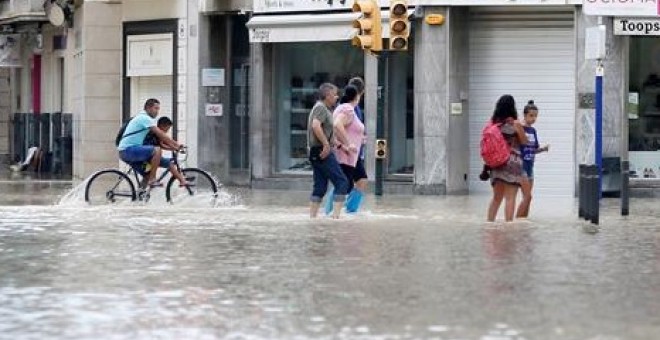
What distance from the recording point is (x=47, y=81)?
46.4m

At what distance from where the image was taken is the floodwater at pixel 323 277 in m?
9.68

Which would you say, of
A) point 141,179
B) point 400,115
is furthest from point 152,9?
point 141,179

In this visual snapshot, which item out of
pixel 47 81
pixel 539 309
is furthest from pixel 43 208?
pixel 47 81

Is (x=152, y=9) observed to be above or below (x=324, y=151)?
above

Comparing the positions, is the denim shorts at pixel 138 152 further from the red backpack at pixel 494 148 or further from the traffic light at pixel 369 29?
the red backpack at pixel 494 148

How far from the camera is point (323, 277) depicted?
12.4 m

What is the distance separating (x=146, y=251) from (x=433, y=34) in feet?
46.8

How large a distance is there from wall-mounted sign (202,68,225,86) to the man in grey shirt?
12.8 m

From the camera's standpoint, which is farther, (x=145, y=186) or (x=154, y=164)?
(x=145, y=186)

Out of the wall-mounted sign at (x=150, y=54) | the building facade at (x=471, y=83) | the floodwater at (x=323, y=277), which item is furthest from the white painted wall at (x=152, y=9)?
the floodwater at (x=323, y=277)

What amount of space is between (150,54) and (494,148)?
53.3 feet

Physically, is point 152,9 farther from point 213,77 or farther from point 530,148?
point 530,148

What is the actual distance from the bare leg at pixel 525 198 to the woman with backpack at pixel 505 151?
0.15 metres

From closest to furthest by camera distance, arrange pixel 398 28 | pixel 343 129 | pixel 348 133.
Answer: pixel 343 129, pixel 348 133, pixel 398 28
